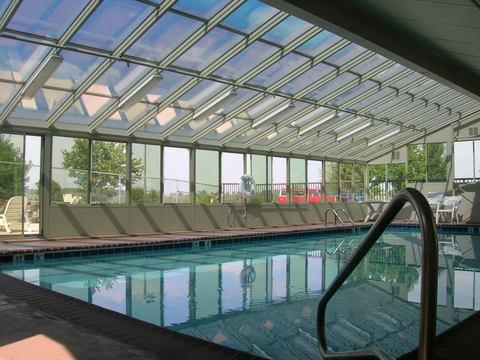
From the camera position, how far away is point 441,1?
609cm

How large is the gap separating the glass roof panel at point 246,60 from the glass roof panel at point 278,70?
1.53 feet

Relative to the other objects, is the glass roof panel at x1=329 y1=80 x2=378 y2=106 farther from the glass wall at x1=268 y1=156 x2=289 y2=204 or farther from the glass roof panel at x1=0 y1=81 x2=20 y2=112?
the glass roof panel at x1=0 y1=81 x2=20 y2=112

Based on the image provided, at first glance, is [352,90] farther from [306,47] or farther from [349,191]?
[349,191]

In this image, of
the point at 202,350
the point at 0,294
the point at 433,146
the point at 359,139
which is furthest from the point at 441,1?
the point at 433,146

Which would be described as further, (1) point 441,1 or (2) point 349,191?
(2) point 349,191

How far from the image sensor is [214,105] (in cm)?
1208

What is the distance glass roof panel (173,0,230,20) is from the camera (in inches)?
314

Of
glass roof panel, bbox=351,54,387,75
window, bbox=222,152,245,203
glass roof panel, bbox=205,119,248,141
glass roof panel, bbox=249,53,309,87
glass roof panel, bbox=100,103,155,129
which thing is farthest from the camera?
window, bbox=222,152,245,203

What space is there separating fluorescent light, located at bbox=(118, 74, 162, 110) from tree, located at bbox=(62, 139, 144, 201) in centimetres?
200

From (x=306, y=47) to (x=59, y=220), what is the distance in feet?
23.6

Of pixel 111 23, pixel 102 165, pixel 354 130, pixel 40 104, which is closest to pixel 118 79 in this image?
pixel 40 104

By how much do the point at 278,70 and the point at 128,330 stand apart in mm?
8128

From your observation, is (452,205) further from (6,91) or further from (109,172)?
(6,91)

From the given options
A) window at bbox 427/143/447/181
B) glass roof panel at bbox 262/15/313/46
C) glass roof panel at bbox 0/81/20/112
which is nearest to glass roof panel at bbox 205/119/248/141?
glass roof panel at bbox 262/15/313/46
